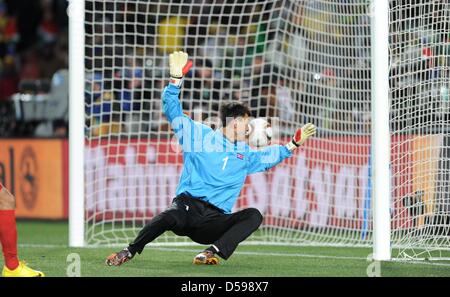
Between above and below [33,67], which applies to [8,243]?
below

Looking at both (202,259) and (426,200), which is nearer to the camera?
(202,259)

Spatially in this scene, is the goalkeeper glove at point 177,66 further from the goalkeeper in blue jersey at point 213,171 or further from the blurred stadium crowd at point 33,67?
the blurred stadium crowd at point 33,67

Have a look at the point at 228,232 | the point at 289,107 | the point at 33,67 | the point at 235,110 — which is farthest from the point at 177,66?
the point at 33,67

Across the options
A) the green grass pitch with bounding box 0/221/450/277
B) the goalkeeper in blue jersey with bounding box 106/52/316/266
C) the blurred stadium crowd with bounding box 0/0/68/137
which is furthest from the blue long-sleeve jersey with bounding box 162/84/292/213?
the blurred stadium crowd with bounding box 0/0/68/137

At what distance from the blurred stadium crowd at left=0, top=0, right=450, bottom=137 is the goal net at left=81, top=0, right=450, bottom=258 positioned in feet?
0.06

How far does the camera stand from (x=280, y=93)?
45.6 ft

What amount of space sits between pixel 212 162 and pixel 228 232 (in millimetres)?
683

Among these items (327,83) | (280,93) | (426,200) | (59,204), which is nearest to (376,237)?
(426,200)

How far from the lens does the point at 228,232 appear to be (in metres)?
9.69

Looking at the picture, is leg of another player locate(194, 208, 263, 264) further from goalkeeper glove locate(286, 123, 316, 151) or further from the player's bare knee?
the player's bare knee

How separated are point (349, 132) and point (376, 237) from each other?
Result: 10.7 ft

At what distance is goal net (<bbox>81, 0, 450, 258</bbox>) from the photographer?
36.1ft

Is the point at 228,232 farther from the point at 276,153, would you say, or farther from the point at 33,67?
the point at 33,67

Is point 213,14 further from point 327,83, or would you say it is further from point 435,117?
point 435,117
